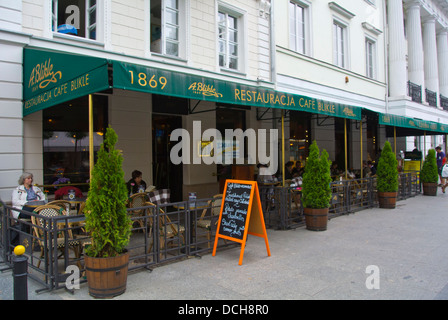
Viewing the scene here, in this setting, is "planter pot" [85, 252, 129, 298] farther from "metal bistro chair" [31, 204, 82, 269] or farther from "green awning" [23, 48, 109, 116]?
"green awning" [23, 48, 109, 116]

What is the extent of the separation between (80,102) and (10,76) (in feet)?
5.96

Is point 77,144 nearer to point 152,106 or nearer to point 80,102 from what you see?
point 80,102

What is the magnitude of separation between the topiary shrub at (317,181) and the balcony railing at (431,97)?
19.0m

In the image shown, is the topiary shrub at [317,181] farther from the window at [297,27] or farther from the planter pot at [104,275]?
the window at [297,27]

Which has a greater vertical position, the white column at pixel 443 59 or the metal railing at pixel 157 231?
the white column at pixel 443 59

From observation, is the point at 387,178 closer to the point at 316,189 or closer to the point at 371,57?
the point at 316,189

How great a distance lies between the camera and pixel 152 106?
970 cm

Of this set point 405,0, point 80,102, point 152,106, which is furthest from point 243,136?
point 405,0

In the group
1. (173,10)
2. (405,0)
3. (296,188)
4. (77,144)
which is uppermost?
(405,0)

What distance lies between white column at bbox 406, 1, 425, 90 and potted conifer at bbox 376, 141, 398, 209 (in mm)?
13897

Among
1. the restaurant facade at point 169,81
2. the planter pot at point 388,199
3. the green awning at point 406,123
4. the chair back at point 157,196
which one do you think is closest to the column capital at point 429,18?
the restaurant facade at point 169,81

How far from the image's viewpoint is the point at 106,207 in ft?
13.9

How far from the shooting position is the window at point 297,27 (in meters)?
13.5
